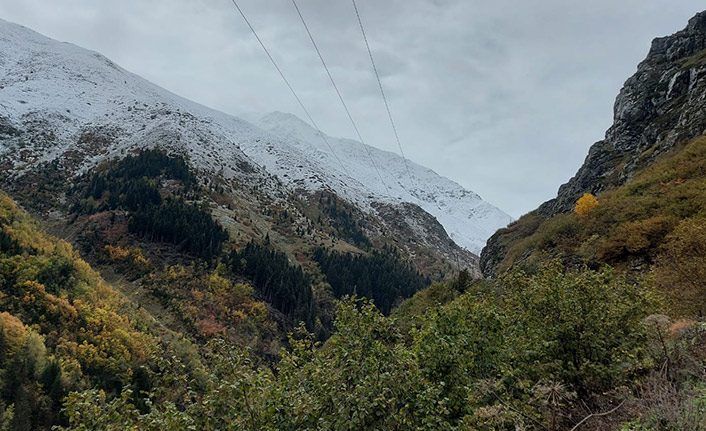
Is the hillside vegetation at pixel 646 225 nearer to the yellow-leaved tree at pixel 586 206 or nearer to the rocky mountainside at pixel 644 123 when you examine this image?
the yellow-leaved tree at pixel 586 206

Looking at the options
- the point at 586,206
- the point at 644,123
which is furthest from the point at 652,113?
the point at 586,206

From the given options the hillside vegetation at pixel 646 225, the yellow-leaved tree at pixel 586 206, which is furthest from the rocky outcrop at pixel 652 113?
the yellow-leaved tree at pixel 586 206

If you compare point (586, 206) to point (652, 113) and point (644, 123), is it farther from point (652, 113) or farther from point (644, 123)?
point (652, 113)

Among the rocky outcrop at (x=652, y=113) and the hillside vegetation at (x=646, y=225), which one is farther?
the rocky outcrop at (x=652, y=113)

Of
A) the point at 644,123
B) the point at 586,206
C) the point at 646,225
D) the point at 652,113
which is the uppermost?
the point at 652,113

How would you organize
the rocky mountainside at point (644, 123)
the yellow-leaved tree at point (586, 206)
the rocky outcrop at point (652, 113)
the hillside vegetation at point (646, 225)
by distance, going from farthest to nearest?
the rocky mountainside at point (644, 123)
the rocky outcrop at point (652, 113)
the yellow-leaved tree at point (586, 206)
the hillside vegetation at point (646, 225)

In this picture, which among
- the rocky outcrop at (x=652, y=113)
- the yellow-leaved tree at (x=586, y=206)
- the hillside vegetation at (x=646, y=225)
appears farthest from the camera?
the rocky outcrop at (x=652, y=113)

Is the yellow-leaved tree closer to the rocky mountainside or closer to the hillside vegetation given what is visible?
the hillside vegetation

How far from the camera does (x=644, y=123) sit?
45219mm

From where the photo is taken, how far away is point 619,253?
20922 mm

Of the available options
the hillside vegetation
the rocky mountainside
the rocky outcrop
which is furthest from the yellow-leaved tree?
the rocky outcrop

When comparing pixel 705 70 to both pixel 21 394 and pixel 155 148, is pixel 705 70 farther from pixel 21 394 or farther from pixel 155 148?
pixel 155 148

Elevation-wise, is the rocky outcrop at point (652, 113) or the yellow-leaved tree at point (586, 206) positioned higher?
the rocky outcrop at point (652, 113)

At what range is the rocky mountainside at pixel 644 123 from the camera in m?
35.5
